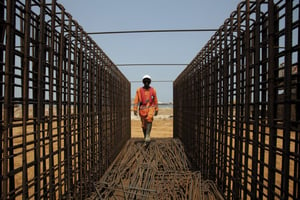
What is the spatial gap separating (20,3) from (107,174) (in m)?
4.00

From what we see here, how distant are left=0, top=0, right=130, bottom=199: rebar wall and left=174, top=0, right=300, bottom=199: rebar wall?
7.66 ft

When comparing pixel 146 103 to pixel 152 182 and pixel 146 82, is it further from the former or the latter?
pixel 152 182

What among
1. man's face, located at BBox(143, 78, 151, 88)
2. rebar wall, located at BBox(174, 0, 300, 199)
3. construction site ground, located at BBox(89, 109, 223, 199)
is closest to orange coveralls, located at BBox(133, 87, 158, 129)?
man's face, located at BBox(143, 78, 151, 88)

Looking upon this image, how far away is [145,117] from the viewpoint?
821 cm

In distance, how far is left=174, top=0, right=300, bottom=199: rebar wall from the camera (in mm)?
2094

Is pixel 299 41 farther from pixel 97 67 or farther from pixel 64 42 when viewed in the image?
pixel 97 67

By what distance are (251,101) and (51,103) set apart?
8.11ft

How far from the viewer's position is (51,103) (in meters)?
2.90

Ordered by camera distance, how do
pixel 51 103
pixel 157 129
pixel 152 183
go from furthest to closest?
pixel 157 129, pixel 152 183, pixel 51 103

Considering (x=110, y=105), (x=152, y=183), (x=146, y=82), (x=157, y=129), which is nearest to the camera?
(x=152, y=183)

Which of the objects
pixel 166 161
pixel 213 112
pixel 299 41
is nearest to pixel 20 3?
pixel 299 41

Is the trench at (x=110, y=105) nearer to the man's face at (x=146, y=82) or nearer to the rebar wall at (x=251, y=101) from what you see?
the rebar wall at (x=251, y=101)

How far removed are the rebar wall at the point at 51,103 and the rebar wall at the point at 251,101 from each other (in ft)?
7.66

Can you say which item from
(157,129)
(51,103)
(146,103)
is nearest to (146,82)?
(146,103)
